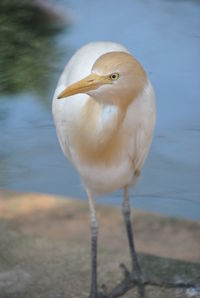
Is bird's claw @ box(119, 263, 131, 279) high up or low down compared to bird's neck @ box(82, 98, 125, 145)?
down

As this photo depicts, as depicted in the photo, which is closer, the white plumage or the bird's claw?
the white plumage

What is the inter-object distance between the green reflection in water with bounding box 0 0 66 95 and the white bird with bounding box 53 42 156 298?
2177mm

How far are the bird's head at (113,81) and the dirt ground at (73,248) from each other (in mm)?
812

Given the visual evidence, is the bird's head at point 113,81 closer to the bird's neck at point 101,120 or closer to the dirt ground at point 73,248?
the bird's neck at point 101,120

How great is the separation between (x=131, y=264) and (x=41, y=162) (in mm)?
1308

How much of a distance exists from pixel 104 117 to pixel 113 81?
154mm

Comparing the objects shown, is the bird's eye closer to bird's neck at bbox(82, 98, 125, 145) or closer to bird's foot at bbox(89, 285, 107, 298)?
bird's neck at bbox(82, 98, 125, 145)

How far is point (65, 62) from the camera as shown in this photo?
4.63 meters

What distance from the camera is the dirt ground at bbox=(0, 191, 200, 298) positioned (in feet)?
7.79

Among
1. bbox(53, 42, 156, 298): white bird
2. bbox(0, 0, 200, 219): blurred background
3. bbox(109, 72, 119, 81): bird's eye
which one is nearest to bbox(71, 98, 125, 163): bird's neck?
bbox(53, 42, 156, 298): white bird

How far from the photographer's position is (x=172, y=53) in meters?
4.53

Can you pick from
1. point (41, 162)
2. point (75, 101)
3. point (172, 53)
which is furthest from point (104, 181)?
point (172, 53)

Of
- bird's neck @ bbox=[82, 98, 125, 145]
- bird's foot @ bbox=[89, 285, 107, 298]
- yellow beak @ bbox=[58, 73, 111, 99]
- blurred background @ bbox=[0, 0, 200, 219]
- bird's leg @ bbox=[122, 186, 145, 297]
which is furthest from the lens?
blurred background @ bbox=[0, 0, 200, 219]

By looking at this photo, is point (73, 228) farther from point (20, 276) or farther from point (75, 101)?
point (75, 101)
